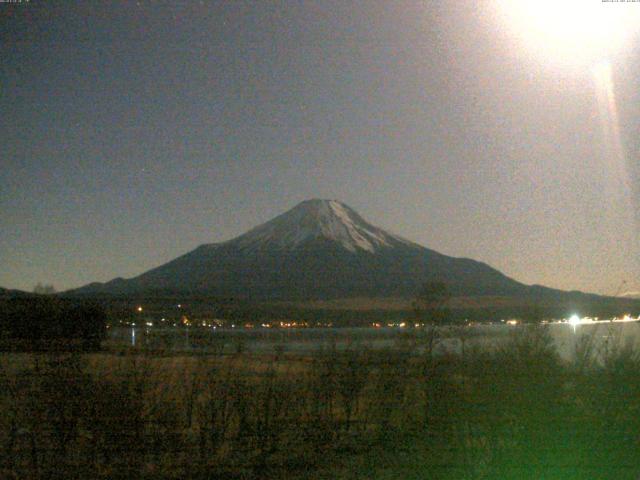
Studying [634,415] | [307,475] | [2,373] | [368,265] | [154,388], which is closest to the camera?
[307,475]

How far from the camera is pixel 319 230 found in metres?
153

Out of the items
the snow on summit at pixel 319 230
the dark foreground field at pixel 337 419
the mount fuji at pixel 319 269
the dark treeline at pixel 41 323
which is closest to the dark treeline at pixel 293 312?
the dark treeline at pixel 41 323

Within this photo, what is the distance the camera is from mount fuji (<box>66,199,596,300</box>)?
350 ft

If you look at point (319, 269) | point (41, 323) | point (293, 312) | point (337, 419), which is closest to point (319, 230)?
point (319, 269)

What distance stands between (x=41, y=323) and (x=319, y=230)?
12843 centimetres

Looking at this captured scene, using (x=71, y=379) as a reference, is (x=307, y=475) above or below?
below

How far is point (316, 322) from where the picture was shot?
70562 millimetres

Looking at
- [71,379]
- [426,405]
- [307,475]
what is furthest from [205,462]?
[426,405]

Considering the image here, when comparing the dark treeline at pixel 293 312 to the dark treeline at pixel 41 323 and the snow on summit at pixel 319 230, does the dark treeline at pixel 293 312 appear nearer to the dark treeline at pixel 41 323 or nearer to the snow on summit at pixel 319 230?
the dark treeline at pixel 41 323

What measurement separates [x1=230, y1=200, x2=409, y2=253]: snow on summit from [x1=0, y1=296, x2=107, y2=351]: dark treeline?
10423 cm

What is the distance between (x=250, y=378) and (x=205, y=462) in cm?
247

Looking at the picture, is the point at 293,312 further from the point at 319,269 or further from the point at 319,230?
the point at 319,230

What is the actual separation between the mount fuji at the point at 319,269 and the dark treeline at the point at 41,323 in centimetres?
5935

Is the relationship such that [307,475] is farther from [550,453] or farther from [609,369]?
[609,369]
